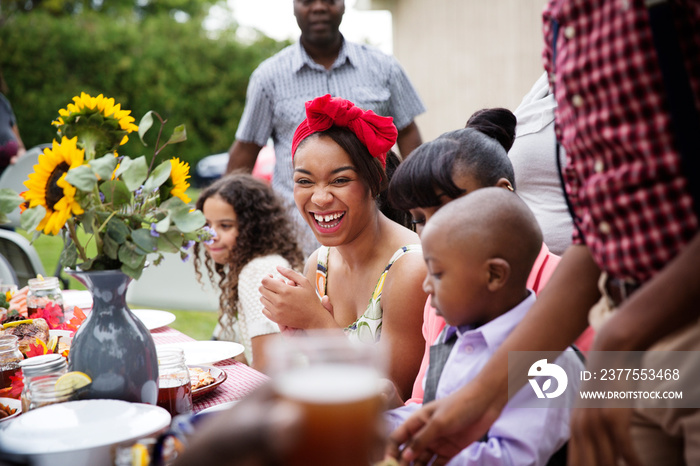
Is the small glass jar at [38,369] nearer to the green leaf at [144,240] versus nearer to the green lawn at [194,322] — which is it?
the green leaf at [144,240]

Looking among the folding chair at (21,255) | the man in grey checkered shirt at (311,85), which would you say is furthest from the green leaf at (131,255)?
the folding chair at (21,255)

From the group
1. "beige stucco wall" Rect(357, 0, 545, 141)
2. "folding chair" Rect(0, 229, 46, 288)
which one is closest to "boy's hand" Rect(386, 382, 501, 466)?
"folding chair" Rect(0, 229, 46, 288)

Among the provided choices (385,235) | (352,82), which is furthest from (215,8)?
(385,235)

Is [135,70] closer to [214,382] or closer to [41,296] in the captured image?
[41,296]

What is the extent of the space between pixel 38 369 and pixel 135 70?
508 inches

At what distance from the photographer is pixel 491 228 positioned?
4.84 feet

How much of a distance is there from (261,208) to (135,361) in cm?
223

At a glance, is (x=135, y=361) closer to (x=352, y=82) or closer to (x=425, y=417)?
(x=425, y=417)

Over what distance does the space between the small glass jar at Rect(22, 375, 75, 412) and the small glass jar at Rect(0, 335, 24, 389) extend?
1.63 feet

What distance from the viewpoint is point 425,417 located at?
130 centimetres

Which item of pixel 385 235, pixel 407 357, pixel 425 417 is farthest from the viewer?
pixel 385 235

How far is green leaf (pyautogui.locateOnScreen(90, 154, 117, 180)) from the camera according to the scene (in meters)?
1.52

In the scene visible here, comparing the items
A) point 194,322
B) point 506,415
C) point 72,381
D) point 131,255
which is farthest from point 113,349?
point 194,322

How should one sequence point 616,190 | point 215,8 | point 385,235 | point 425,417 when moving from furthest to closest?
Result: point 215,8
point 385,235
point 425,417
point 616,190
